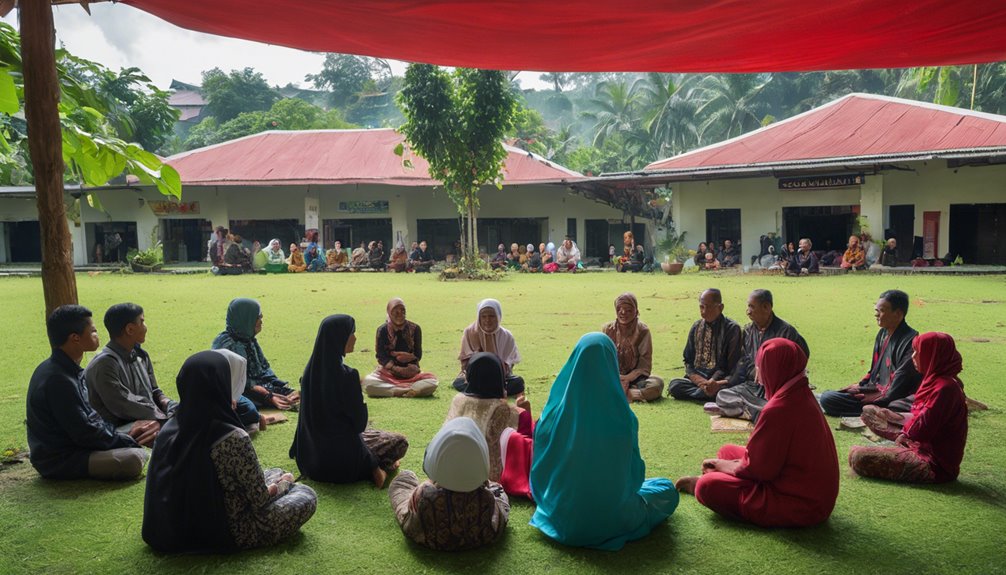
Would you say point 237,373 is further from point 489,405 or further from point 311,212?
point 311,212

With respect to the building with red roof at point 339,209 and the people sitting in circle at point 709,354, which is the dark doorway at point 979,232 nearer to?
the building with red roof at point 339,209

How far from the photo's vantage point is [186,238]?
24562 mm

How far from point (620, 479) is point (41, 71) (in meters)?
3.39

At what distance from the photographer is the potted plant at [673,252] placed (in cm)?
1816

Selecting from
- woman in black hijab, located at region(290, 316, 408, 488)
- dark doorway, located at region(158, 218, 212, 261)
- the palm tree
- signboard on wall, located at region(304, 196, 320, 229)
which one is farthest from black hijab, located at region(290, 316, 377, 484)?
the palm tree

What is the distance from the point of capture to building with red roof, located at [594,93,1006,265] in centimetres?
1706

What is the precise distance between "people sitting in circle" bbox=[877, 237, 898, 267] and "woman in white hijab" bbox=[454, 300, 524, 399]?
48.1ft

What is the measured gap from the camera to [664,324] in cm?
930

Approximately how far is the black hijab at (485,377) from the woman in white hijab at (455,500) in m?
0.57

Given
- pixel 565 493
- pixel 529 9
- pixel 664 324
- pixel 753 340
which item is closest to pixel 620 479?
pixel 565 493

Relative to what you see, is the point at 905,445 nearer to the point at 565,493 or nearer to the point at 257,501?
the point at 565,493

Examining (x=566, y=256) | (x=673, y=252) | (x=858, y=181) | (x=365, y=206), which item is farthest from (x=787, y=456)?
(x=365, y=206)

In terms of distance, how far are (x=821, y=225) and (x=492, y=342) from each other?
16377 millimetres

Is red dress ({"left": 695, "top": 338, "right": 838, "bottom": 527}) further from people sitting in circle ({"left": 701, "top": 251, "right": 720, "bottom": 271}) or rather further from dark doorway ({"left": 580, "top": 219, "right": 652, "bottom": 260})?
dark doorway ({"left": 580, "top": 219, "right": 652, "bottom": 260})
